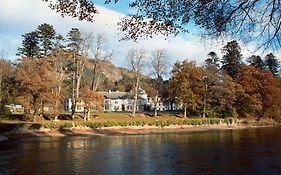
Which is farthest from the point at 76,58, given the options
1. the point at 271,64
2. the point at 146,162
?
the point at 271,64

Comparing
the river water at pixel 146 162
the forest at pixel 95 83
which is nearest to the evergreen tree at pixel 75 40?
the forest at pixel 95 83

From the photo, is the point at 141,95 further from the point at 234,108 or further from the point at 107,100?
the point at 234,108

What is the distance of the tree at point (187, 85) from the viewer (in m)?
69.9

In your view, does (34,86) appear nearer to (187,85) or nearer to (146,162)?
(187,85)

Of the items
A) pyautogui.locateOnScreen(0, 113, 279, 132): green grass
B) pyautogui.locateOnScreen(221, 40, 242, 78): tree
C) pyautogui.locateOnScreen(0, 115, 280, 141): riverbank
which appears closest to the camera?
pyautogui.locateOnScreen(0, 115, 280, 141): riverbank

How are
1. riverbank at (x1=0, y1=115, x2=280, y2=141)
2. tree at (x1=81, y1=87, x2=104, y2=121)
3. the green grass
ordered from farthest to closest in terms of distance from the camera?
tree at (x1=81, y1=87, x2=104, y2=121) → the green grass → riverbank at (x1=0, y1=115, x2=280, y2=141)

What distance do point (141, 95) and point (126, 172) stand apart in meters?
95.3

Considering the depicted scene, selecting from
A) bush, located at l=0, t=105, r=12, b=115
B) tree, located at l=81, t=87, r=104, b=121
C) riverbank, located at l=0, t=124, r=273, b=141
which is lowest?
riverbank, located at l=0, t=124, r=273, b=141

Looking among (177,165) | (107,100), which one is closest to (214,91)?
(107,100)

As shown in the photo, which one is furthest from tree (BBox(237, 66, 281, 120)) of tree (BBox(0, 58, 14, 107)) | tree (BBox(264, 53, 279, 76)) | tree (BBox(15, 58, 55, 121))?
tree (BBox(0, 58, 14, 107))

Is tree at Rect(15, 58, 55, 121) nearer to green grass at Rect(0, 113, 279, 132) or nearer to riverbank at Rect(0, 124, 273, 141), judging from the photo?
green grass at Rect(0, 113, 279, 132)

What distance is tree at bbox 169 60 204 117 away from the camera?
229ft

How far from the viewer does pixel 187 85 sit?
70375 mm

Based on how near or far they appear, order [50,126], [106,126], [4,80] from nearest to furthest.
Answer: [50,126] → [106,126] → [4,80]
